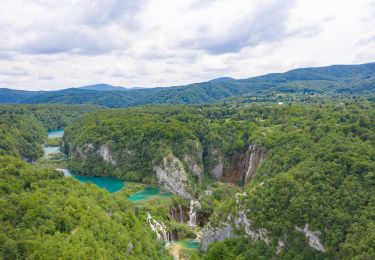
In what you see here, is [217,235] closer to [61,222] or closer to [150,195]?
[61,222]

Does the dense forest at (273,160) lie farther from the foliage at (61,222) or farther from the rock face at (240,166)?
the foliage at (61,222)

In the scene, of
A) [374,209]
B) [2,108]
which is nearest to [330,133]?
[374,209]

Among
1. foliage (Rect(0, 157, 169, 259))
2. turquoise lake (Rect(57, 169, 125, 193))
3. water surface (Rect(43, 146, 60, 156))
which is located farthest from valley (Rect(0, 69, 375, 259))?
water surface (Rect(43, 146, 60, 156))

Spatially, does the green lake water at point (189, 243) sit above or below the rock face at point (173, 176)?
below

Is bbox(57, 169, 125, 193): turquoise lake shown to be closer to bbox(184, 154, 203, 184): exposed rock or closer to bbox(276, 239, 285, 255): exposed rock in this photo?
bbox(184, 154, 203, 184): exposed rock

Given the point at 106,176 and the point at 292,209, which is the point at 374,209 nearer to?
the point at 292,209

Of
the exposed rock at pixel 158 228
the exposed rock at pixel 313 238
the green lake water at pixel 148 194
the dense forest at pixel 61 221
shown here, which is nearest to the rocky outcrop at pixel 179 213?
the green lake water at pixel 148 194

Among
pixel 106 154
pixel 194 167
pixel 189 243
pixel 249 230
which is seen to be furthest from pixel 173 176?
pixel 249 230
